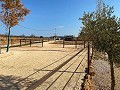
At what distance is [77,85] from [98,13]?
3.45m

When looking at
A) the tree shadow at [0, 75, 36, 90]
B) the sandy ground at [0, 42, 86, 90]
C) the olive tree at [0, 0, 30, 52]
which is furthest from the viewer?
the olive tree at [0, 0, 30, 52]

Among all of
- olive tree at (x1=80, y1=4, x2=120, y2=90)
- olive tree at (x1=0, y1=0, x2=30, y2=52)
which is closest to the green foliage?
olive tree at (x1=80, y1=4, x2=120, y2=90)

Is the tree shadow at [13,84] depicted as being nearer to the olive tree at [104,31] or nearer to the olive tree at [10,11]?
the olive tree at [104,31]

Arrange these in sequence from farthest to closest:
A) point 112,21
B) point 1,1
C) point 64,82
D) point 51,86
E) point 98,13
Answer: point 1,1 → point 98,13 → point 112,21 → point 64,82 → point 51,86

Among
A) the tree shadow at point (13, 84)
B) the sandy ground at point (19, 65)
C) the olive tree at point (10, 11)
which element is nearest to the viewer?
the tree shadow at point (13, 84)

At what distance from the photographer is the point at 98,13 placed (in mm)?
9570

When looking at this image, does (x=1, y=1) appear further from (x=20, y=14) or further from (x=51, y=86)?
(x=51, y=86)

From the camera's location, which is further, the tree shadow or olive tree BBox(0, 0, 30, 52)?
olive tree BBox(0, 0, 30, 52)

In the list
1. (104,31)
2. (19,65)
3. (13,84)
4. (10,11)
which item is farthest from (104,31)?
(10,11)

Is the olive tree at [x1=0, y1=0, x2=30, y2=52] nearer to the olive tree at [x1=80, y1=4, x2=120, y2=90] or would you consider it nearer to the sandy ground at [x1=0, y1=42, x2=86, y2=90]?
the sandy ground at [x1=0, y1=42, x2=86, y2=90]

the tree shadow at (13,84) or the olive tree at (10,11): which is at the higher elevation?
the olive tree at (10,11)

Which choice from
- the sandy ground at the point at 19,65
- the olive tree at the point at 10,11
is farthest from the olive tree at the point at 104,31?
the olive tree at the point at 10,11

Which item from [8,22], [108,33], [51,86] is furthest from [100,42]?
[8,22]

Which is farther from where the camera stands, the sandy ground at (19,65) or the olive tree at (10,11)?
the olive tree at (10,11)
